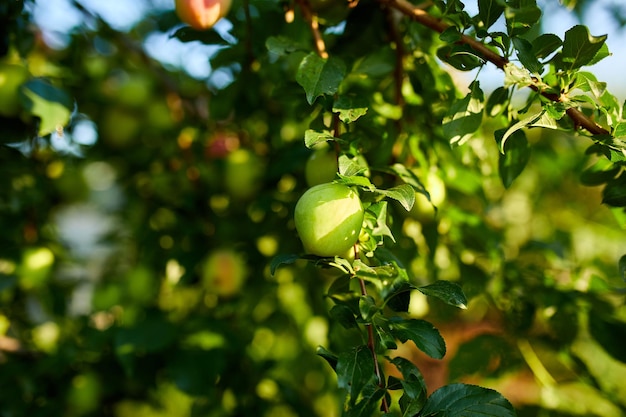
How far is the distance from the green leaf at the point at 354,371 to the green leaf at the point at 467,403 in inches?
2.7

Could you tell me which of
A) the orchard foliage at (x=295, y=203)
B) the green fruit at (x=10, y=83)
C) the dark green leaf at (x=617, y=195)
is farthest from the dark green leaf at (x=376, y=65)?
the green fruit at (x=10, y=83)

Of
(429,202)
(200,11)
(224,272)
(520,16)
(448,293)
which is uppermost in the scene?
(520,16)

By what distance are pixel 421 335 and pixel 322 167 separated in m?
0.26

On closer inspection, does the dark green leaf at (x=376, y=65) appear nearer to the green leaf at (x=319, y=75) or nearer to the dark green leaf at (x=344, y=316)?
the green leaf at (x=319, y=75)

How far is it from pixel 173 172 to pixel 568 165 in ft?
3.27

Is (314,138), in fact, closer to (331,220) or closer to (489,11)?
(331,220)

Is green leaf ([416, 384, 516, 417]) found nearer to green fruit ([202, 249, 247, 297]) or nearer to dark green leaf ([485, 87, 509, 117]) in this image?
dark green leaf ([485, 87, 509, 117])

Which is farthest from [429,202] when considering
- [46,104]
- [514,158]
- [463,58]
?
[46,104]

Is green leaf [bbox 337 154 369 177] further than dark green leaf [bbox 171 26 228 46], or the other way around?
dark green leaf [bbox 171 26 228 46]

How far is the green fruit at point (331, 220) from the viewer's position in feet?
1.73

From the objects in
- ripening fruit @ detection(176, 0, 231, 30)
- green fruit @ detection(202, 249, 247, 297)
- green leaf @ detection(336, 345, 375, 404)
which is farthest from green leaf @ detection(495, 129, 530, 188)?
green fruit @ detection(202, 249, 247, 297)

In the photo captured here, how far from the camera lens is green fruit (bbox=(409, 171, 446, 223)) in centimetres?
81

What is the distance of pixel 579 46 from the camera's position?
521 millimetres

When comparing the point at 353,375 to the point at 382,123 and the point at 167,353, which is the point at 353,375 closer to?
the point at 382,123
